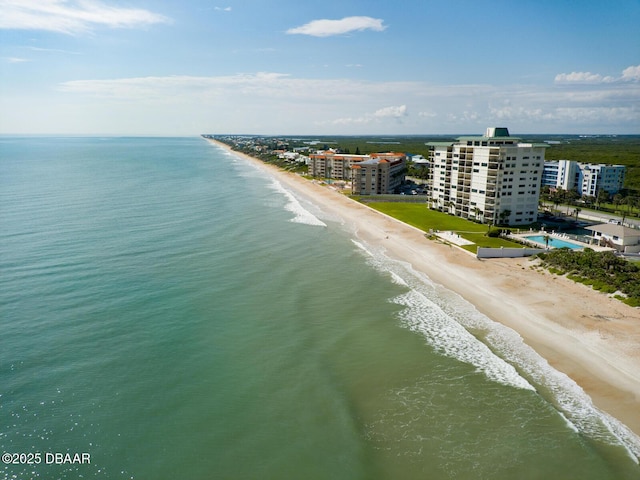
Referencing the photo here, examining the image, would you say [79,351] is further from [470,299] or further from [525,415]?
[470,299]

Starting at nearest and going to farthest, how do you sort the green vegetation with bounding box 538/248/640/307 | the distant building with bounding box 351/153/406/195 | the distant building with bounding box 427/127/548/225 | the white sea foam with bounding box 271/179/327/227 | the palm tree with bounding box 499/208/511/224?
the green vegetation with bounding box 538/248/640/307, the palm tree with bounding box 499/208/511/224, the distant building with bounding box 427/127/548/225, the white sea foam with bounding box 271/179/327/227, the distant building with bounding box 351/153/406/195

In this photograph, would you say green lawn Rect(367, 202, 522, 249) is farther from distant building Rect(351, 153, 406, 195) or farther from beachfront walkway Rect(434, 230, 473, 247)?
distant building Rect(351, 153, 406, 195)

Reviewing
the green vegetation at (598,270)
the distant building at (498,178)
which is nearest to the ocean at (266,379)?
the green vegetation at (598,270)

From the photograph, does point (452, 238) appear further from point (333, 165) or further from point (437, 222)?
point (333, 165)

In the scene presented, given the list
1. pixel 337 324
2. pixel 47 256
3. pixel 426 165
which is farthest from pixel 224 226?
pixel 426 165

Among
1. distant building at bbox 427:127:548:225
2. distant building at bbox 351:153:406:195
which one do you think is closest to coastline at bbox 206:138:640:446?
distant building at bbox 427:127:548:225
